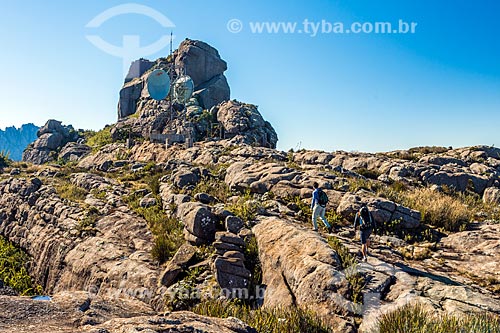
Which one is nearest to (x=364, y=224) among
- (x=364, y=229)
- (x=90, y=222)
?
(x=364, y=229)

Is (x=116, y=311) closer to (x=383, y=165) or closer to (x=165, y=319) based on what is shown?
(x=165, y=319)

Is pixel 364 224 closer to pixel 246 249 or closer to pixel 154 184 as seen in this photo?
pixel 246 249

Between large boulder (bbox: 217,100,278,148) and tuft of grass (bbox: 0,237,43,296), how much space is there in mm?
26411

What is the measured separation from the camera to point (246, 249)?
11.2 m

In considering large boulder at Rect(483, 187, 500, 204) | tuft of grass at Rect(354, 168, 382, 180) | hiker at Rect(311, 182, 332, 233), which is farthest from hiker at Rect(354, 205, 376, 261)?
large boulder at Rect(483, 187, 500, 204)

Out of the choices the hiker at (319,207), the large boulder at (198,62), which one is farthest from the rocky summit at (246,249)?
the large boulder at (198,62)

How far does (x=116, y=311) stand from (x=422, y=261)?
9.27 metres

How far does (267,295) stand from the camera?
913cm

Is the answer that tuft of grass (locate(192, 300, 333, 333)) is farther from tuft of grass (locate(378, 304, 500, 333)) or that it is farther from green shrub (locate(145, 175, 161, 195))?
green shrub (locate(145, 175, 161, 195))

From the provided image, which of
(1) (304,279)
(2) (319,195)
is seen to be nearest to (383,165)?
(2) (319,195)

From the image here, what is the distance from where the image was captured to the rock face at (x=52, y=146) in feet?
159

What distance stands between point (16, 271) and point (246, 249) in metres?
13.8

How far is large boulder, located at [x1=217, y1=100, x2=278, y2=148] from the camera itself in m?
43.2

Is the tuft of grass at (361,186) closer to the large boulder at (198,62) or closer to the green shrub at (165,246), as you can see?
the green shrub at (165,246)
